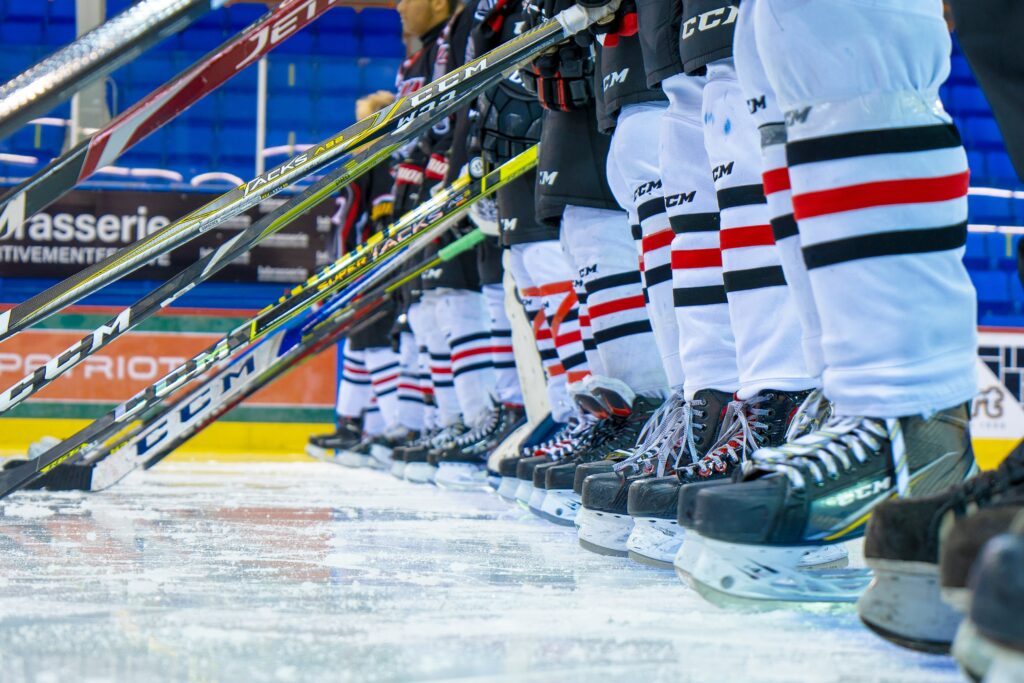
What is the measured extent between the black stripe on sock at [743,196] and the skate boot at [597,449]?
1.60 ft

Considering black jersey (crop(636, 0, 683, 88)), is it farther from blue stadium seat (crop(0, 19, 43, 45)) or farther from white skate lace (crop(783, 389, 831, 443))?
blue stadium seat (crop(0, 19, 43, 45))

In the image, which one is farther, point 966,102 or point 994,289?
point 966,102

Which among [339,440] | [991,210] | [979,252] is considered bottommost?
[339,440]

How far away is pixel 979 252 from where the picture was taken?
20.7 feet

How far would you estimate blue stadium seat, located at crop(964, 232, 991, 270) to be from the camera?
6.28m

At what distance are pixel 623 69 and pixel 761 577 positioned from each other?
88cm

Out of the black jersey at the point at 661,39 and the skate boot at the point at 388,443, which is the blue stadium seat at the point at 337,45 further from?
the black jersey at the point at 661,39

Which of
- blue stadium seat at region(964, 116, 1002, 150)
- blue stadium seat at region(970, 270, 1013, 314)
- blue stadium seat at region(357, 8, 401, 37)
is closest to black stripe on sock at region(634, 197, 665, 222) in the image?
blue stadium seat at region(970, 270, 1013, 314)

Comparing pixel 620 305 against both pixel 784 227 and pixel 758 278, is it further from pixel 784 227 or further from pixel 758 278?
pixel 784 227

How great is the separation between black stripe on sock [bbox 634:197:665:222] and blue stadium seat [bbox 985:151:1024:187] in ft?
19.9

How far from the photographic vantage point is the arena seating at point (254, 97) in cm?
685

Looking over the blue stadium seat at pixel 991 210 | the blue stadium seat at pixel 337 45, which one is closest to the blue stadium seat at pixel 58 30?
the blue stadium seat at pixel 337 45

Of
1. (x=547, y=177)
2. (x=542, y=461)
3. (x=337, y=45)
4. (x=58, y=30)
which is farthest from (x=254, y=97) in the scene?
(x=542, y=461)

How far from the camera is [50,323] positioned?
18.5 ft
